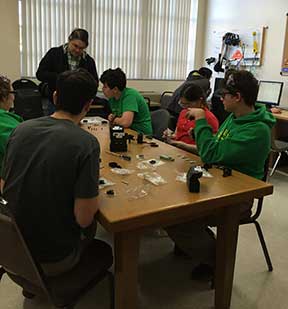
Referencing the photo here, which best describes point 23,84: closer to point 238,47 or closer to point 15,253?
point 238,47

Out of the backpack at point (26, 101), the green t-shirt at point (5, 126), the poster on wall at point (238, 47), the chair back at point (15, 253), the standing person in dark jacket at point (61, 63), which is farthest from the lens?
the poster on wall at point (238, 47)

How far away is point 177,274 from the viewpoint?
2150mm

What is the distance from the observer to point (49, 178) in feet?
4.05

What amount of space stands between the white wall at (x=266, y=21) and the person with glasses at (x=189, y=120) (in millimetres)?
2707

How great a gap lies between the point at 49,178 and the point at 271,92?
4.24 m

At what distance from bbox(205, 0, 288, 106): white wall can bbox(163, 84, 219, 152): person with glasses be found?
2.71 m

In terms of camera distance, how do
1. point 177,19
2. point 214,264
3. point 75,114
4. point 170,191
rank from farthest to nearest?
point 177,19 → point 214,264 → point 170,191 → point 75,114

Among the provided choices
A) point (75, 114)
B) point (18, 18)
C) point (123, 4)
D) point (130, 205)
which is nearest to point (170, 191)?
point (130, 205)

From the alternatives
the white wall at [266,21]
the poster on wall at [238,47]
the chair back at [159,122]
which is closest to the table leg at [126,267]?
the chair back at [159,122]

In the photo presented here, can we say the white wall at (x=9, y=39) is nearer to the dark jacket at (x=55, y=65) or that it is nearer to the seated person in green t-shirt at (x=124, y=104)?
the dark jacket at (x=55, y=65)

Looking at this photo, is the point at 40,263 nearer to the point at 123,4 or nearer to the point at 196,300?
the point at 196,300

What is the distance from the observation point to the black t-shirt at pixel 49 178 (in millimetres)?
1227

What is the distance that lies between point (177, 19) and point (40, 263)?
582 centimetres

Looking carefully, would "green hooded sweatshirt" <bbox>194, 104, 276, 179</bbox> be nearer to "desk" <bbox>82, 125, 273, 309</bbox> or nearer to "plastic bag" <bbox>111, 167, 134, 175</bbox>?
"desk" <bbox>82, 125, 273, 309</bbox>
